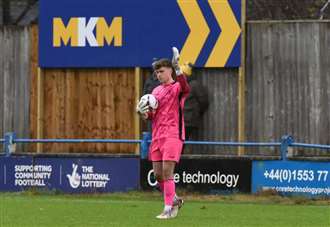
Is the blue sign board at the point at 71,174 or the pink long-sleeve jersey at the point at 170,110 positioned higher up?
the pink long-sleeve jersey at the point at 170,110

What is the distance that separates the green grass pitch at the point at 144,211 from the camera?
11.0m

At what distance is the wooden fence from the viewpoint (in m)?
17.6

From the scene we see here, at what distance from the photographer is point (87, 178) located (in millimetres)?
16875

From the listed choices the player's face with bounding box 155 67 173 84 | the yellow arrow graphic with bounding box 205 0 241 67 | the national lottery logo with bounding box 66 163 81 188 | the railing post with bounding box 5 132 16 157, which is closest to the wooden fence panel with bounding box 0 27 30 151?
the railing post with bounding box 5 132 16 157

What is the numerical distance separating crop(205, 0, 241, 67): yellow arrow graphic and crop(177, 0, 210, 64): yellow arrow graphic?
0.85 ft

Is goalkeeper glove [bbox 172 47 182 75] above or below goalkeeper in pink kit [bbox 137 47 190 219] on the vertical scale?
above

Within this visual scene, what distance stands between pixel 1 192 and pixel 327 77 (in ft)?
19.4

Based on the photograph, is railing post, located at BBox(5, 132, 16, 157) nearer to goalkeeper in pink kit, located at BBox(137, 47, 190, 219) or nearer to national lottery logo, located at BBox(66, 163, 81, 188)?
national lottery logo, located at BBox(66, 163, 81, 188)

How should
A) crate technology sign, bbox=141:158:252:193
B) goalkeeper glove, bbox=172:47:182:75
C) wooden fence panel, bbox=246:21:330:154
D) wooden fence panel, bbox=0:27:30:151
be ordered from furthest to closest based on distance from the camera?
wooden fence panel, bbox=0:27:30:151 → wooden fence panel, bbox=246:21:330:154 → crate technology sign, bbox=141:158:252:193 → goalkeeper glove, bbox=172:47:182:75

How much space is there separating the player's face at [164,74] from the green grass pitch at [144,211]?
1.58m

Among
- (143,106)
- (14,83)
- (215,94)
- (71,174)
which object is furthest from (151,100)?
(14,83)

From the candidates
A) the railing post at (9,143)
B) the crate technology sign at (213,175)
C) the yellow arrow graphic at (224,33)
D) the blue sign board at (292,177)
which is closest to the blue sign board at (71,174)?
the railing post at (9,143)

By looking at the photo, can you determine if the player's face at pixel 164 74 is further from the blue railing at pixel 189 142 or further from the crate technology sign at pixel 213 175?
the crate technology sign at pixel 213 175

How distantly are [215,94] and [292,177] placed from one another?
3100 mm
